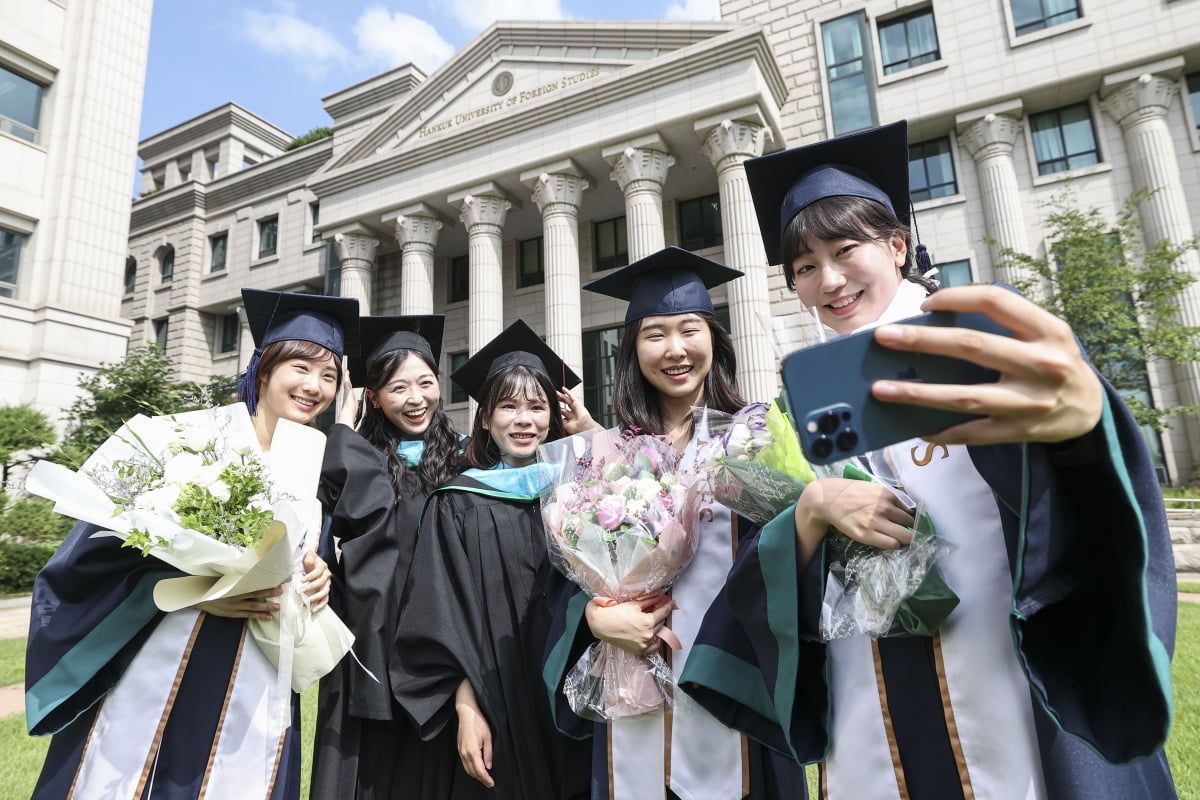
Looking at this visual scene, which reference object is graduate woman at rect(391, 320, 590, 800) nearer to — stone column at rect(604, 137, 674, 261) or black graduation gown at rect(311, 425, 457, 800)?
black graduation gown at rect(311, 425, 457, 800)

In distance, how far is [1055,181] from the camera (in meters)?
16.3

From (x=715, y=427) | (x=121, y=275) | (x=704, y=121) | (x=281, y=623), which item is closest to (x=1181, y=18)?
(x=704, y=121)

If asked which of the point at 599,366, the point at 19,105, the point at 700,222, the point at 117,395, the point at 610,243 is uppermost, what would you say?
the point at 19,105

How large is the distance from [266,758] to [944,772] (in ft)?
7.38

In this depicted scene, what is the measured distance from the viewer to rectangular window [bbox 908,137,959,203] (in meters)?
17.7

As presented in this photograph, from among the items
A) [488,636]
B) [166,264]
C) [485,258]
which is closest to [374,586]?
[488,636]

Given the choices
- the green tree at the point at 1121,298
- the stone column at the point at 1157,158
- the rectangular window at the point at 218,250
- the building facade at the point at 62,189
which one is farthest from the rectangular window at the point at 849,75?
the rectangular window at the point at 218,250

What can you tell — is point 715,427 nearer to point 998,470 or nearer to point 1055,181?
point 998,470

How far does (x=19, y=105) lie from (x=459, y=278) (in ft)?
41.9

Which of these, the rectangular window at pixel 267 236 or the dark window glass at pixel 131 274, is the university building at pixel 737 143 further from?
the dark window glass at pixel 131 274

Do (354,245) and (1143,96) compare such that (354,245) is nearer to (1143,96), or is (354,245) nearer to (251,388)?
(251,388)

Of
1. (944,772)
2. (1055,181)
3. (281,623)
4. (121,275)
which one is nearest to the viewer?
(944,772)

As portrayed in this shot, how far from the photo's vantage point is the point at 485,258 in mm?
19047

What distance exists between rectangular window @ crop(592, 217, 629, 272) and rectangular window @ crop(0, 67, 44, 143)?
15492mm
